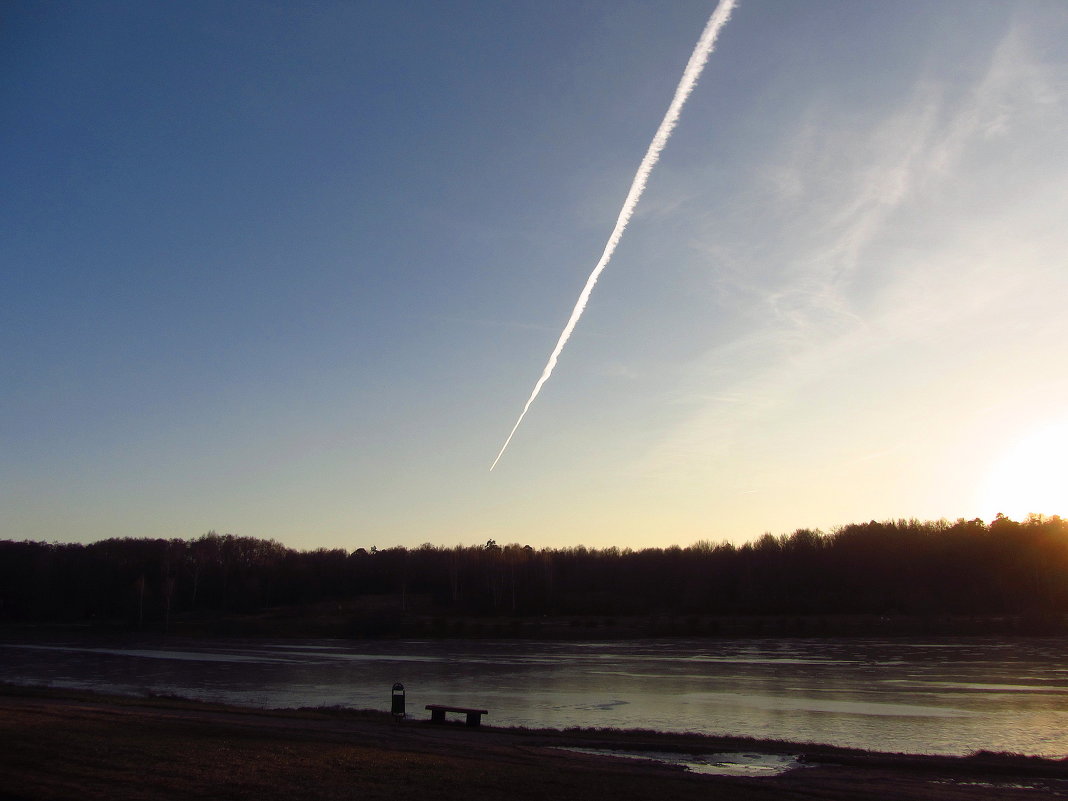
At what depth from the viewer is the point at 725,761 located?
66.1 ft

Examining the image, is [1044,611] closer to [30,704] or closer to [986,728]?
[986,728]

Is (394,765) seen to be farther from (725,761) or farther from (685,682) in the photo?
(685,682)

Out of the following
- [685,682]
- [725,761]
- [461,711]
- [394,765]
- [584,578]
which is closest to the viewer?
[394,765]

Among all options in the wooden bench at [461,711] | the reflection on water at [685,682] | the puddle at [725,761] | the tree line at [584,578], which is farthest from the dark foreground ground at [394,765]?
the tree line at [584,578]

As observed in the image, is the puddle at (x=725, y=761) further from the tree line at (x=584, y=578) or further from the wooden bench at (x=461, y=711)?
the tree line at (x=584, y=578)

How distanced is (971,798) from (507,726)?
14.5 m

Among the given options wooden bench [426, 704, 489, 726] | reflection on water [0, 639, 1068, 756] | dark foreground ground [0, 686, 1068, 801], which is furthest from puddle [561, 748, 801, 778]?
wooden bench [426, 704, 489, 726]

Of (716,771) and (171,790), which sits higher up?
(171,790)

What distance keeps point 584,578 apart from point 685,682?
10692cm

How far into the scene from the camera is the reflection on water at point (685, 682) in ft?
88.4

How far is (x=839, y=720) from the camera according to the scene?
27.8m

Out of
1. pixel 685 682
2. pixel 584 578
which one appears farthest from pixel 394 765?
pixel 584 578

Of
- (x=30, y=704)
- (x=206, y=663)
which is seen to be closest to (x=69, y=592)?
(x=206, y=663)

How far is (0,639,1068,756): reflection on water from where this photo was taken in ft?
88.4
